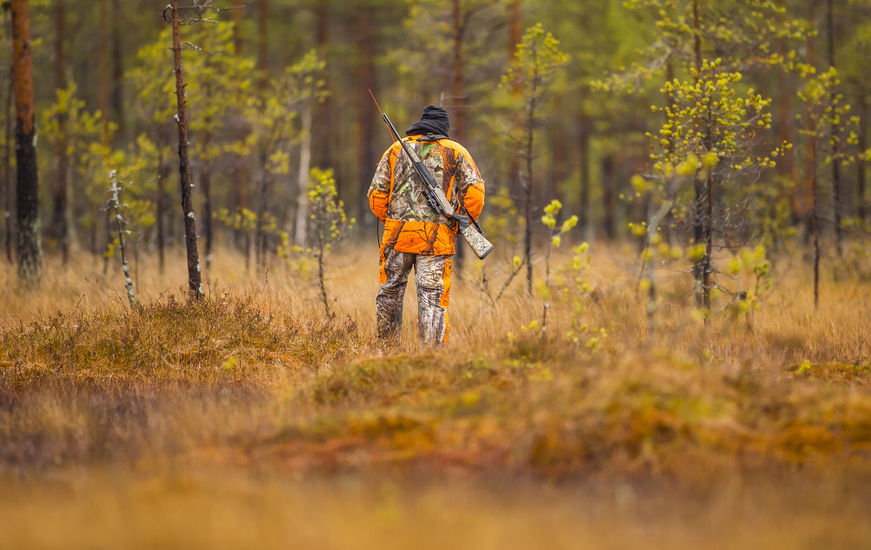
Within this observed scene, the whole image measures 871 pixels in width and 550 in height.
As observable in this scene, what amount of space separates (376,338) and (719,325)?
3865 millimetres

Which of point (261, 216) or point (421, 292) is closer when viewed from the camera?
point (421, 292)

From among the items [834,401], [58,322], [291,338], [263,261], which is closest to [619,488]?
[834,401]

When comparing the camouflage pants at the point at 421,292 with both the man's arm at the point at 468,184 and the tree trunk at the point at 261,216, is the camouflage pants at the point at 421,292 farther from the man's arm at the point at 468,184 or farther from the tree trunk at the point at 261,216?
the tree trunk at the point at 261,216

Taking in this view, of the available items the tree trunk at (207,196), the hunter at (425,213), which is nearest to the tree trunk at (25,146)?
the tree trunk at (207,196)

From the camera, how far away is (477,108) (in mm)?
15781

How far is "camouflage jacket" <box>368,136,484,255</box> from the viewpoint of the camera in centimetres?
672

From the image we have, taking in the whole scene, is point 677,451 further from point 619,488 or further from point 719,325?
point 719,325

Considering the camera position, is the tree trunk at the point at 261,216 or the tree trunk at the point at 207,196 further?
the tree trunk at the point at 207,196

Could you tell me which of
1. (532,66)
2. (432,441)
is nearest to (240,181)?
(532,66)

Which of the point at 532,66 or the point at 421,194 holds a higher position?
the point at 532,66

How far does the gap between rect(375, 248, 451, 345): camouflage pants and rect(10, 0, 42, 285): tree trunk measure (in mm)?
7310

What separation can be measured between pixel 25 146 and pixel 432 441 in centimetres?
1056

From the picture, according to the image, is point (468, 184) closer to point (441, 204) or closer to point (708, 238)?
point (441, 204)

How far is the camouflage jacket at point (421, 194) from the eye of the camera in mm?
6723
